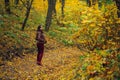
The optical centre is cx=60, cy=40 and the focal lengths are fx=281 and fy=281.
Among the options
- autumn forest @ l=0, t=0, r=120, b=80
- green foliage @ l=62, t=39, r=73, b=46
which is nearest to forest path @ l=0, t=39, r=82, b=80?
autumn forest @ l=0, t=0, r=120, b=80

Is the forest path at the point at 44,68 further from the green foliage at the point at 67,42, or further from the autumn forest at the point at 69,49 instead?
the green foliage at the point at 67,42

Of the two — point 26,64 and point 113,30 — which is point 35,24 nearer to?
point 26,64

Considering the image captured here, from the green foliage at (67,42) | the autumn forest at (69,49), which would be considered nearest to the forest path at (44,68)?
the autumn forest at (69,49)

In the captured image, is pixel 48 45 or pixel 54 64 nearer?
pixel 54 64

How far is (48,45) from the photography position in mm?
20109

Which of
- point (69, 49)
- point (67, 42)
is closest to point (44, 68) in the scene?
point (69, 49)

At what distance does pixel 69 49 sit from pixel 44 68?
7202 mm

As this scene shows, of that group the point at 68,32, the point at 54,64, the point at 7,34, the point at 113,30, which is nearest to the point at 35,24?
the point at 68,32

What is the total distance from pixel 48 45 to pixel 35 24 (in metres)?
5.27

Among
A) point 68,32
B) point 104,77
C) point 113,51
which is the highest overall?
point 113,51

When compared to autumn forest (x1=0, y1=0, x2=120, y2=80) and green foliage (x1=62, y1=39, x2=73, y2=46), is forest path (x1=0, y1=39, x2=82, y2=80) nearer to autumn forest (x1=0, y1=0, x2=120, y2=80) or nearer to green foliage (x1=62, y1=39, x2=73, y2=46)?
autumn forest (x1=0, y1=0, x2=120, y2=80)

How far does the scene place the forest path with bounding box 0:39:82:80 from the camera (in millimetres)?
11822

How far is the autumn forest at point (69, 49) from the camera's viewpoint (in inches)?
351

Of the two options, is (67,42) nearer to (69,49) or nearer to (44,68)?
(69,49)
